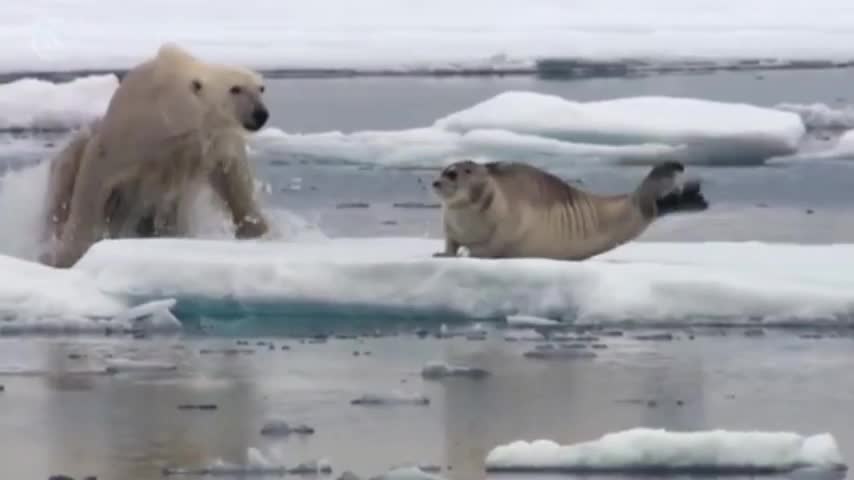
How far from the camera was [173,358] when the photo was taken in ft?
19.3

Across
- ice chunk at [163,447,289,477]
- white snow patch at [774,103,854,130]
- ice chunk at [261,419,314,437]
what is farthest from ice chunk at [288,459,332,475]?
white snow patch at [774,103,854,130]

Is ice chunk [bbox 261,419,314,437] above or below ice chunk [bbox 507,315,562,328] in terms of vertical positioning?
below

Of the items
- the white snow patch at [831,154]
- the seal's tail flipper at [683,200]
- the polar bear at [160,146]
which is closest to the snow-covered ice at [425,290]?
the seal's tail flipper at [683,200]

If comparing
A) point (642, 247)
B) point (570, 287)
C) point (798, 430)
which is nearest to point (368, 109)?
point (642, 247)

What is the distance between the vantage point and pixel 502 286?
6344mm

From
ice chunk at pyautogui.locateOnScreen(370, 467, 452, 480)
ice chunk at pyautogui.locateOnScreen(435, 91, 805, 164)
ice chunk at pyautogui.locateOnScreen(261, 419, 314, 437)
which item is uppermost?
ice chunk at pyautogui.locateOnScreen(435, 91, 805, 164)

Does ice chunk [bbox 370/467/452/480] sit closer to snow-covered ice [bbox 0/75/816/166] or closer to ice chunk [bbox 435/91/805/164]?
snow-covered ice [bbox 0/75/816/166]

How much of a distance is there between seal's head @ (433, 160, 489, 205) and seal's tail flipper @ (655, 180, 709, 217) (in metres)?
0.56

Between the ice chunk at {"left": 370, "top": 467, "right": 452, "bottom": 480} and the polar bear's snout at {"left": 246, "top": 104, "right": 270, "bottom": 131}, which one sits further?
the polar bear's snout at {"left": 246, "top": 104, "right": 270, "bottom": 131}

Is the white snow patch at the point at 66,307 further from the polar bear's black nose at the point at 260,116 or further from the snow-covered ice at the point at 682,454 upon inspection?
the snow-covered ice at the point at 682,454

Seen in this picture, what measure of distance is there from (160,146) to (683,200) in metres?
1.63

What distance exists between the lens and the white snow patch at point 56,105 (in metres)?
16.0

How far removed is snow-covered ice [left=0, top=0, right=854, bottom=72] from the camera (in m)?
21.0

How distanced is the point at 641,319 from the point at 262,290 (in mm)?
972
